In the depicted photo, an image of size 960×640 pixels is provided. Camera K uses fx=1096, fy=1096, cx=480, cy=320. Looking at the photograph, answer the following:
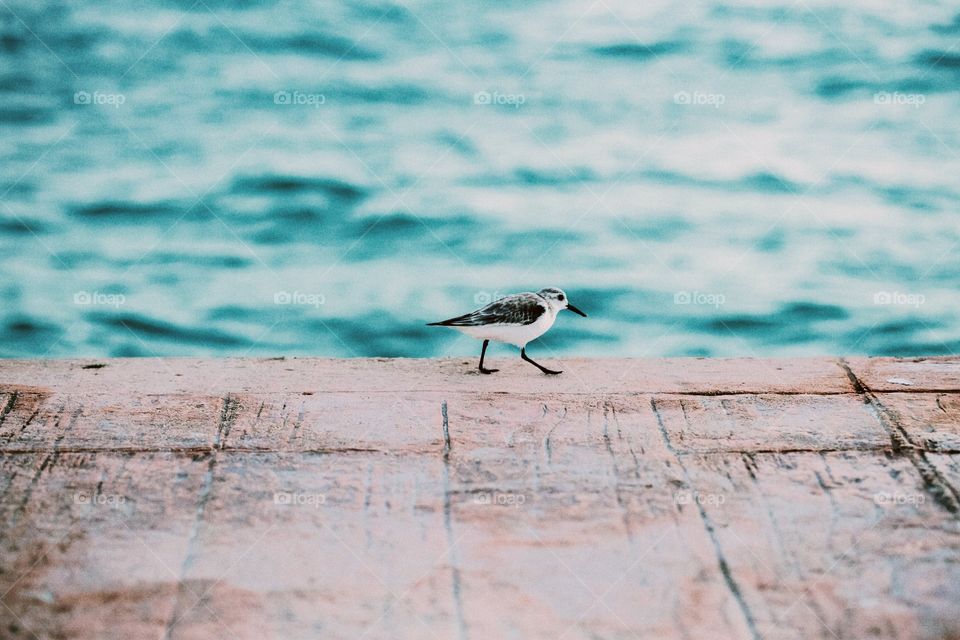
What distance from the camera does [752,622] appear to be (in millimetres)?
3246

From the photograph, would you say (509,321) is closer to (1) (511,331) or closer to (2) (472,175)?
(1) (511,331)

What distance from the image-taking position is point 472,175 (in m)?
11.4

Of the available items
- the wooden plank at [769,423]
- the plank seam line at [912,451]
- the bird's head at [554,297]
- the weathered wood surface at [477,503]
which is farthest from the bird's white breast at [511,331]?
the plank seam line at [912,451]

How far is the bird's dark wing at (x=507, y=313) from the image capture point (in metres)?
5.30

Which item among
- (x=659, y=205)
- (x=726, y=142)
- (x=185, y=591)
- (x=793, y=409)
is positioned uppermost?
(x=726, y=142)

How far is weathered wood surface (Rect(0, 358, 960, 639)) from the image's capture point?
3285mm

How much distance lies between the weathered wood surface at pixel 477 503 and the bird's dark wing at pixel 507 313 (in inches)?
11.8

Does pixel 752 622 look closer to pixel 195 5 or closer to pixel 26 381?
pixel 26 381

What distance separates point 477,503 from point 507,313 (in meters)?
1.61

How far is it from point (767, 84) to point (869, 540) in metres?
10.6

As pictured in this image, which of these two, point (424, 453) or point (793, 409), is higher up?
point (793, 409)

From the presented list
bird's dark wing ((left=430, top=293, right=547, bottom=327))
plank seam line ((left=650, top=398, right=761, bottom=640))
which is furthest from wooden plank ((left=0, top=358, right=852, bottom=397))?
plank seam line ((left=650, top=398, right=761, bottom=640))

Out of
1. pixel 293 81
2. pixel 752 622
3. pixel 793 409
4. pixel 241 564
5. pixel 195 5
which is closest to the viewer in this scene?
pixel 752 622

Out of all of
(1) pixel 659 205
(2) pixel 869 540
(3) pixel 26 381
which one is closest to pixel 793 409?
(2) pixel 869 540
